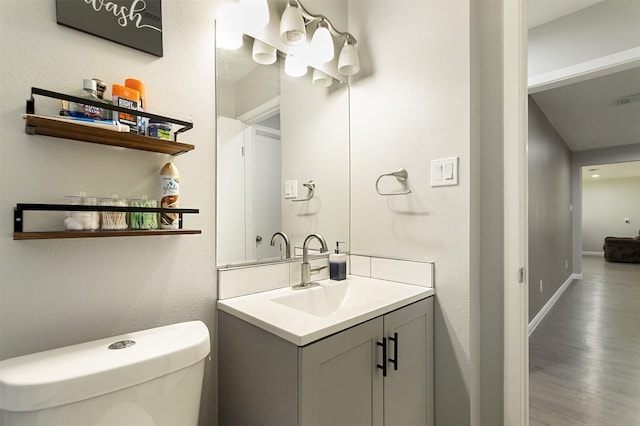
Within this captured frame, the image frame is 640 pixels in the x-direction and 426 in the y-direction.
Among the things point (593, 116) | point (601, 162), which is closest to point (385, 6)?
point (593, 116)

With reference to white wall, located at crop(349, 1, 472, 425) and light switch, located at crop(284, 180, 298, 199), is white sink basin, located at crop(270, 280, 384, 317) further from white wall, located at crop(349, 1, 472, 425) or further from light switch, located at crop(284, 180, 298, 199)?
light switch, located at crop(284, 180, 298, 199)

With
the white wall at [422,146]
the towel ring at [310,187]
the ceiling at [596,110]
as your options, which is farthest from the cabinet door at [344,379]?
the ceiling at [596,110]

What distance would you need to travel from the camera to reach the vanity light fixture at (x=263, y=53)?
1374 millimetres

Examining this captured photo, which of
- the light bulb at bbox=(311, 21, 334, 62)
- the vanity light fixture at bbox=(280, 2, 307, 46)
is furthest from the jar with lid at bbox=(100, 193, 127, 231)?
the light bulb at bbox=(311, 21, 334, 62)

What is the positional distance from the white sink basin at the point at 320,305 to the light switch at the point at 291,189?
47 centimetres

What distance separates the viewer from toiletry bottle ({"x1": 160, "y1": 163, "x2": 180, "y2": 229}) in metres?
1.00

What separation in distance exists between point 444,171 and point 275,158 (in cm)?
78

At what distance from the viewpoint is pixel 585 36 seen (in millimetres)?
2148

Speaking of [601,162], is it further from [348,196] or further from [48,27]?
[48,27]

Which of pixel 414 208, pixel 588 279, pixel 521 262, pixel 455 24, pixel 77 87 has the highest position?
pixel 455 24

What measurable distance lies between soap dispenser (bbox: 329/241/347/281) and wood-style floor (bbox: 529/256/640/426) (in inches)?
53.9

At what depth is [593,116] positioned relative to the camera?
4059 mm

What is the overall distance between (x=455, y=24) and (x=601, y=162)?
20.9 ft

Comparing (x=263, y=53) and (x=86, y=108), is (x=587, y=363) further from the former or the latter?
(x=86, y=108)
